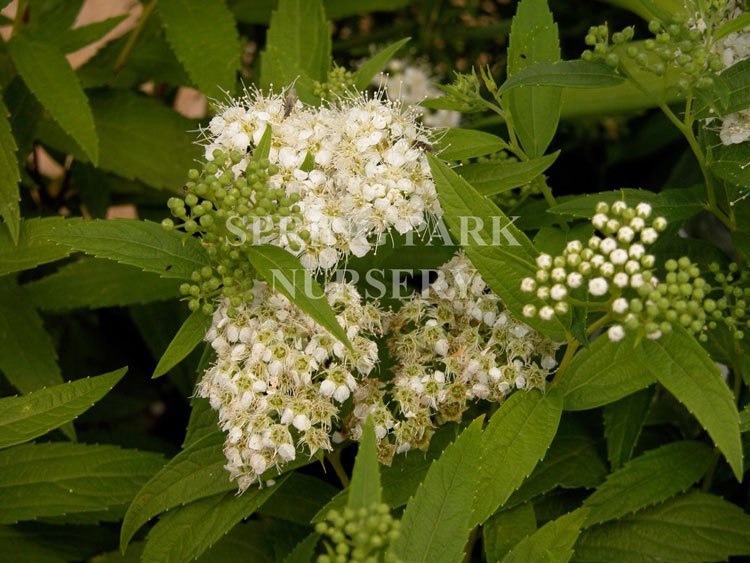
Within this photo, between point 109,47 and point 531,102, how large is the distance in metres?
1.64

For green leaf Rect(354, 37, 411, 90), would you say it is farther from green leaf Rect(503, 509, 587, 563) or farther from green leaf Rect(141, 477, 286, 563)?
green leaf Rect(503, 509, 587, 563)

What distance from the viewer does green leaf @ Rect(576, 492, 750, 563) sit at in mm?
1830

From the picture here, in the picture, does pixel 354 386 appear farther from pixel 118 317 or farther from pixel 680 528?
pixel 118 317

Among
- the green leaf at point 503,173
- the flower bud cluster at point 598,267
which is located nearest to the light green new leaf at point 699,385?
the flower bud cluster at point 598,267

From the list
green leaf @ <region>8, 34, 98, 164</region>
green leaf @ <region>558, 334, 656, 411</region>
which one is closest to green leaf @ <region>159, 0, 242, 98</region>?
green leaf @ <region>8, 34, 98, 164</region>

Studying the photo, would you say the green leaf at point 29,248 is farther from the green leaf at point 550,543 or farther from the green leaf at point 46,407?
the green leaf at point 550,543

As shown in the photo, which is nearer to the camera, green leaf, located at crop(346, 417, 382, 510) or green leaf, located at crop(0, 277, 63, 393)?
green leaf, located at crop(346, 417, 382, 510)

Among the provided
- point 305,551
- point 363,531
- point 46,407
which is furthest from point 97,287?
point 363,531

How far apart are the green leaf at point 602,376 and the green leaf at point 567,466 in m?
0.27

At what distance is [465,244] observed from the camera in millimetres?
1522

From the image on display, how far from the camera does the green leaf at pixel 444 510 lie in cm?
143

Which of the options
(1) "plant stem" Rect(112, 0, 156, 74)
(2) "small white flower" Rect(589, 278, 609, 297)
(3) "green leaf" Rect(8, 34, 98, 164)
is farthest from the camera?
(1) "plant stem" Rect(112, 0, 156, 74)

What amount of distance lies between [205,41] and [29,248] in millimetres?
793

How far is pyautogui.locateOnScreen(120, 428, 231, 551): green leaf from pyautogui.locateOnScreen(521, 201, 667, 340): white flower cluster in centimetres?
70
